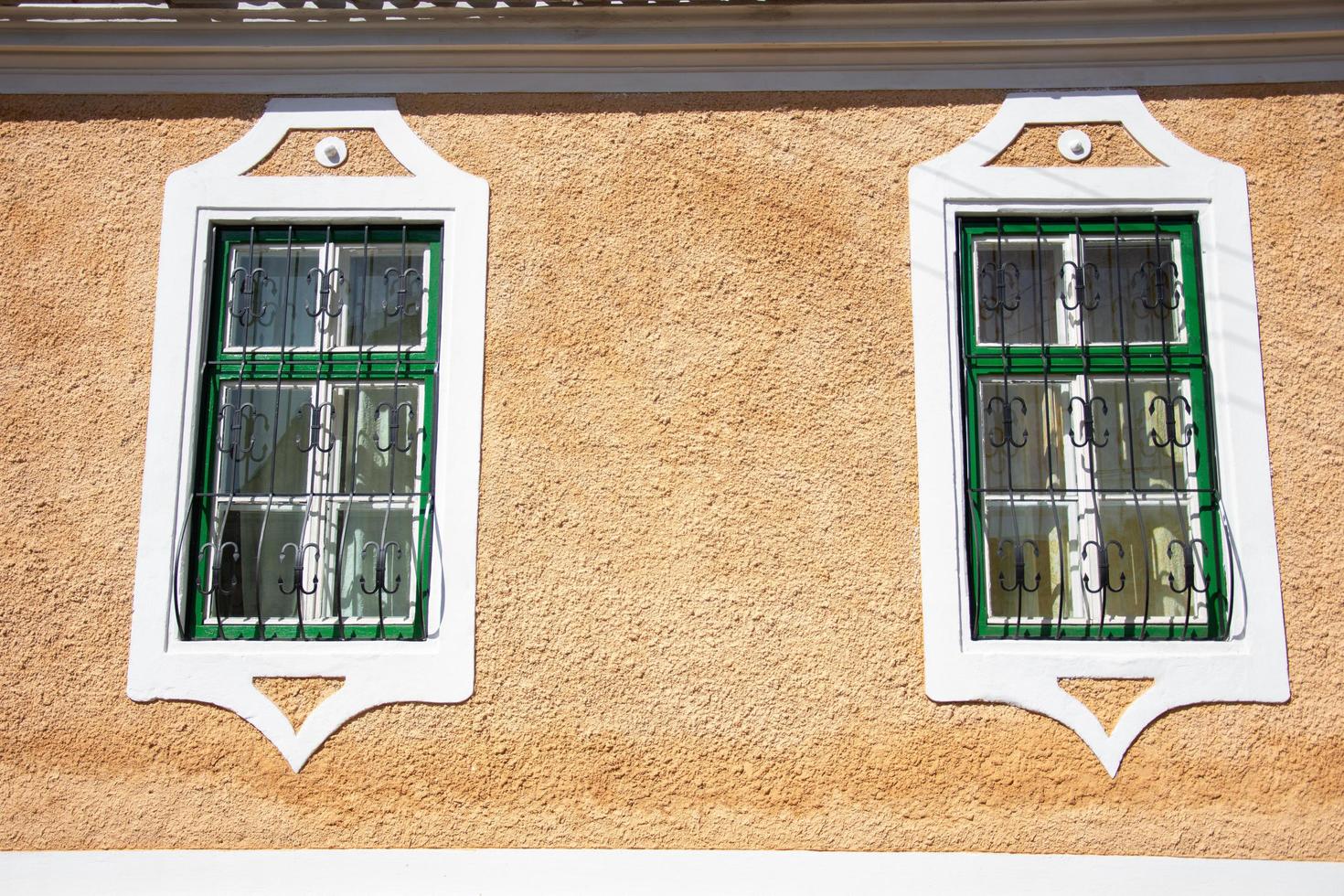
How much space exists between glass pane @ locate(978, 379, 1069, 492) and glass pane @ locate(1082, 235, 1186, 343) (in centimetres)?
27

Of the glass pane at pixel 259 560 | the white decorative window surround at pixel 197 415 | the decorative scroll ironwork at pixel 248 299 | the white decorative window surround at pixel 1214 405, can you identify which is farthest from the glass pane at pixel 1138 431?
the decorative scroll ironwork at pixel 248 299

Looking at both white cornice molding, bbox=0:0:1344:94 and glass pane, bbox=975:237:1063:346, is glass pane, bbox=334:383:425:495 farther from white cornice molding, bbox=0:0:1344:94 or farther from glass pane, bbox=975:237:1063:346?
glass pane, bbox=975:237:1063:346

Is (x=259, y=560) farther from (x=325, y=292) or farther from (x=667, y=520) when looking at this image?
(x=667, y=520)

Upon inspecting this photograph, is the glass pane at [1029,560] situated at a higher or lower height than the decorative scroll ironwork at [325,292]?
lower

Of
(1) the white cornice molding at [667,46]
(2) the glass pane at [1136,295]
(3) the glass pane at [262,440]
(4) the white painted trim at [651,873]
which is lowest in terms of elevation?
(4) the white painted trim at [651,873]

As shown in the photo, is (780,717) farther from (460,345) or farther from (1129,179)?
(1129,179)

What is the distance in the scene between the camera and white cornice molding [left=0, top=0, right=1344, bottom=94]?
13.4ft

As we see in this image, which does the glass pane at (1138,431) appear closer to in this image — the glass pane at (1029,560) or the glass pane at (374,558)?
the glass pane at (1029,560)

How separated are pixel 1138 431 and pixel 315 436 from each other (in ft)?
9.33

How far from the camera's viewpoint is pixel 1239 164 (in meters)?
4.07

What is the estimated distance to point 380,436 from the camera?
4.10 meters

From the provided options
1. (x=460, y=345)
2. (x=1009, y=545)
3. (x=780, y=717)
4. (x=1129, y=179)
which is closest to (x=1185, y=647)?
(x=1009, y=545)

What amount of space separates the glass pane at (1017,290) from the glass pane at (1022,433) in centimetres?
17

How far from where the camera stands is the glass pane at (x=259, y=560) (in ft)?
13.1
